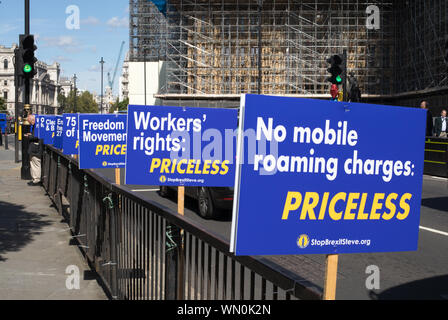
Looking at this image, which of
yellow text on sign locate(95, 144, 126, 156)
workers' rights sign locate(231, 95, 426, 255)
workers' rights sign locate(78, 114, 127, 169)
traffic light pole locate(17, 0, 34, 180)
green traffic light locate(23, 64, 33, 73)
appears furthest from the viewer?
green traffic light locate(23, 64, 33, 73)

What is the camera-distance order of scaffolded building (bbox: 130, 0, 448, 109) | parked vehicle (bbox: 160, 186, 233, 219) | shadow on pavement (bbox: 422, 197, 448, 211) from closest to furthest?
parked vehicle (bbox: 160, 186, 233, 219) < shadow on pavement (bbox: 422, 197, 448, 211) < scaffolded building (bbox: 130, 0, 448, 109)

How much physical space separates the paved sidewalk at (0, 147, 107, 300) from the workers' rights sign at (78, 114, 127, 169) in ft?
4.00

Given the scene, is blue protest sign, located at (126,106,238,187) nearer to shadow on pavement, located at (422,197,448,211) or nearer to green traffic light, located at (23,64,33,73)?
shadow on pavement, located at (422,197,448,211)

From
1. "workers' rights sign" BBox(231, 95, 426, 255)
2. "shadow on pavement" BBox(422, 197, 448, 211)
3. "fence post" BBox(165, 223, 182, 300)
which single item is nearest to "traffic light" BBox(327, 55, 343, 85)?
"shadow on pavement" BBox(422, 197, 448, 211)

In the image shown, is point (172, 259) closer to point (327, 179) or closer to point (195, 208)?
point (327, 179)

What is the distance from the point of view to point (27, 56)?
650 inches

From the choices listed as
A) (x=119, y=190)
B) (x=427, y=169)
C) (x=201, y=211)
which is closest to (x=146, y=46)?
(x=427, y=169)

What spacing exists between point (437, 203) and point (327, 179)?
10368 millimetres

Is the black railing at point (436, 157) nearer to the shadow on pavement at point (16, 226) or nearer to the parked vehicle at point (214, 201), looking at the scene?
the parked vehicle at point (214, 201)

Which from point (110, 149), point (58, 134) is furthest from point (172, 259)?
point (58, 134)

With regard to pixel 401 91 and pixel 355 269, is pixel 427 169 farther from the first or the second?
pixel 401 91

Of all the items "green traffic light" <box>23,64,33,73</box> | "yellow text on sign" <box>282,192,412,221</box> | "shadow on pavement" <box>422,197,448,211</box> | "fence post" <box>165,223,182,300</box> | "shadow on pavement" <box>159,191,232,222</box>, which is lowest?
"shadow on pavement" <box>159,191,232,222</box>

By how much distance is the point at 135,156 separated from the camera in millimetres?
6375

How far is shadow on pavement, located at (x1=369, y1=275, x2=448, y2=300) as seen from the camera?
581 centimetres
